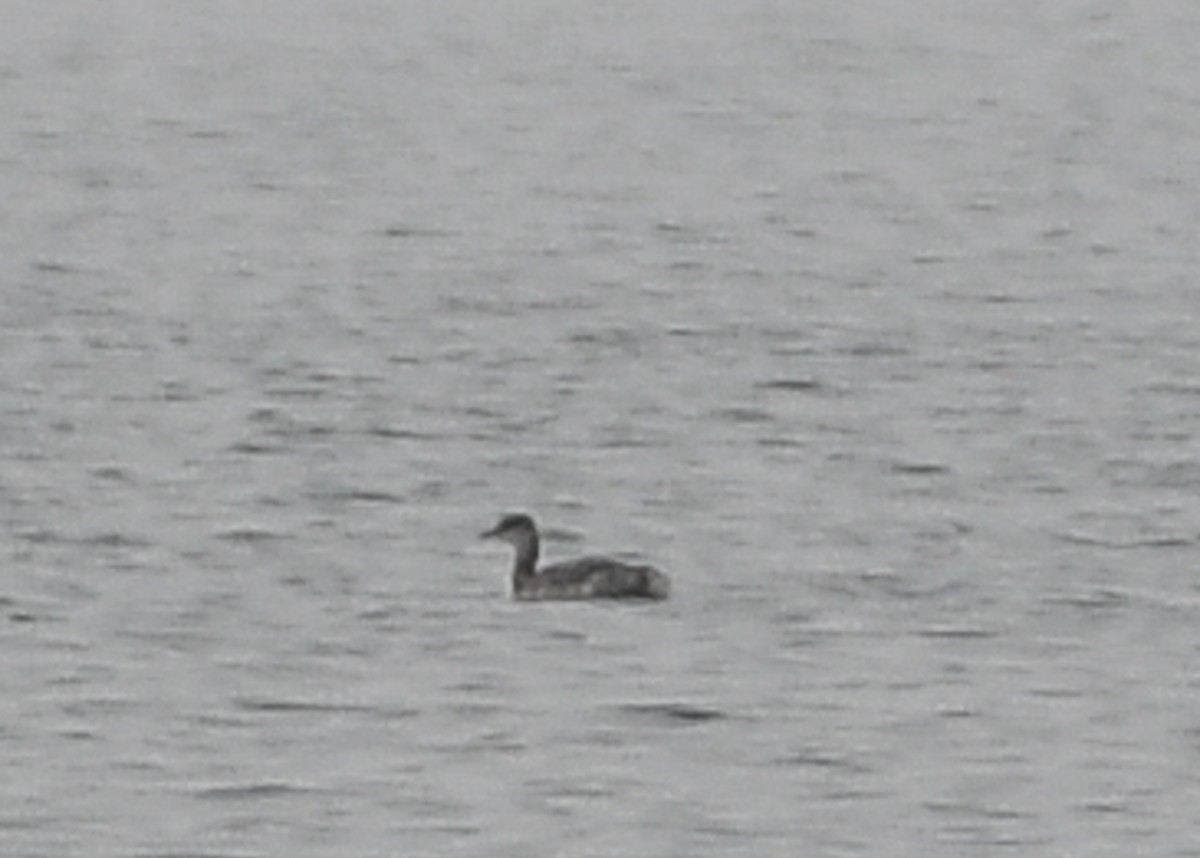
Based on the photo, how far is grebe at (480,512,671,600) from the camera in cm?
2305

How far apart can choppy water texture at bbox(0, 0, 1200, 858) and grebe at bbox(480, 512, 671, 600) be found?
16 cm

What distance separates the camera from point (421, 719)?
20.6m

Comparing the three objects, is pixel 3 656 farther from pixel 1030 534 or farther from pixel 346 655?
pixel 1030 534

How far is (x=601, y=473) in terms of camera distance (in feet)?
88.1

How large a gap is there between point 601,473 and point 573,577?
139 inches

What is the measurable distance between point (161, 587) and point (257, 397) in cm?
589

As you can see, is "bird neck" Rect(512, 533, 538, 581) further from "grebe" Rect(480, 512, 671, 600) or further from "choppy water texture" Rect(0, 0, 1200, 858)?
"choppy water texture" Rect(0, 0, 1200, 858)

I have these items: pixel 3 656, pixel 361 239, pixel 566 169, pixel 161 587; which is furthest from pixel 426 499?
pixel 566 169

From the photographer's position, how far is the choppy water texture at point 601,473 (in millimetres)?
19453

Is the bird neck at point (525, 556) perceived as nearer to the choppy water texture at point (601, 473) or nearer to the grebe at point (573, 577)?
the grebe at point (573, 577)

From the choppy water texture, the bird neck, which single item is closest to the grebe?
the bird neck

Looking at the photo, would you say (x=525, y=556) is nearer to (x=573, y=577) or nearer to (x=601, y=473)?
(x=573, y=577)

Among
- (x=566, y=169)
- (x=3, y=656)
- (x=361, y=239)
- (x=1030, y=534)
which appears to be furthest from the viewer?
(x=566, y=169)

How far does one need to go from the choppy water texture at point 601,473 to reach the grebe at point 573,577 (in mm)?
161
